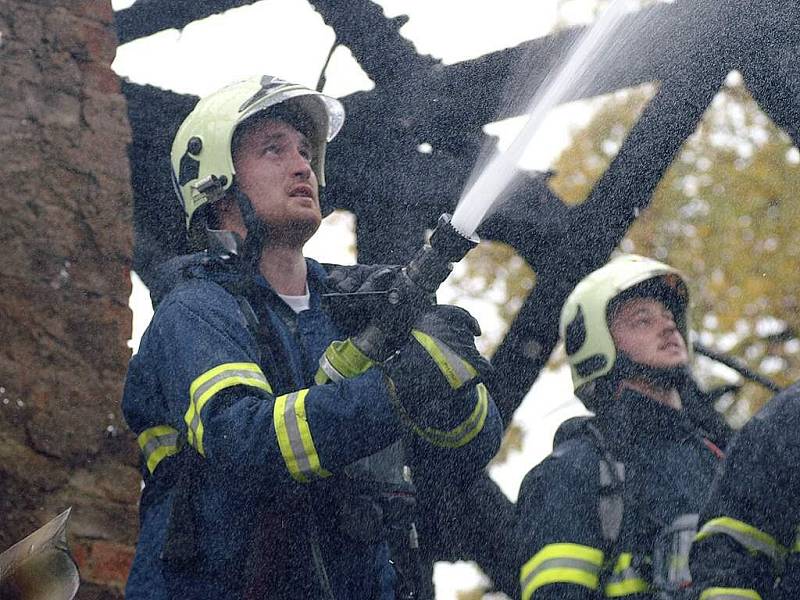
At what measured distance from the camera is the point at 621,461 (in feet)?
11.4

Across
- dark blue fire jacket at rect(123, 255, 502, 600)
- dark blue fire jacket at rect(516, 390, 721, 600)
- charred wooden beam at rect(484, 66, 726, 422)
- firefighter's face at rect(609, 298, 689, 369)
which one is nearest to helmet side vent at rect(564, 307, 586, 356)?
firefighter's face at rect(609, 298, 689, 369)

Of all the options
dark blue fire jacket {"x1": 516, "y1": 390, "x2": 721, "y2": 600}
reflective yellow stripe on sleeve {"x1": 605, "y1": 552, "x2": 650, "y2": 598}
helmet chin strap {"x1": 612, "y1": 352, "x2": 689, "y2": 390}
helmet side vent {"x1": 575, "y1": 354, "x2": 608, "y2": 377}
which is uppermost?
helmet side vent {"x1": 575, "y1": 354, "x2": 608, "y2": 377}

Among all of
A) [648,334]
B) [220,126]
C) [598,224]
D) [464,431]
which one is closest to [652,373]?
[648,334]

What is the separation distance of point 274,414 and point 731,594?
0.99 meters

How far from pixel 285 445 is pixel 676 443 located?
53.2 inches

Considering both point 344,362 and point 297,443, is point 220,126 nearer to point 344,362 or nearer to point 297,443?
point 344,362

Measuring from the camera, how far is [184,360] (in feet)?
9.88

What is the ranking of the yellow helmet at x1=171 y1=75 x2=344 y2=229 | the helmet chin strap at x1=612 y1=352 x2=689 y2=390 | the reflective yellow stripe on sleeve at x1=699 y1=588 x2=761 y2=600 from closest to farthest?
1. the reflective yellow stripe on sleeve at x1=699 y1=588 x2=761 y2=600
2. the yellow helmet at x1=171 y1=75 x2=344 y2=229
3. the helmet chin strap at x1=612 y1=352 x2=689 y2=390

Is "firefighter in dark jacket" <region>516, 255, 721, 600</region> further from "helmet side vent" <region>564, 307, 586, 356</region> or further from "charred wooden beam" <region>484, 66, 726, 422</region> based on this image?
"charred wooden beam" <region>484, 66, 726, 422</region>

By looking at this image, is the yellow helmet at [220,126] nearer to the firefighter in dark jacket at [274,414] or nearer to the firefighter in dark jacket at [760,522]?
the firefighter in dark jacket at [274,414]

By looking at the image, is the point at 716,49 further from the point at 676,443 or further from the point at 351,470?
the point at 351,470

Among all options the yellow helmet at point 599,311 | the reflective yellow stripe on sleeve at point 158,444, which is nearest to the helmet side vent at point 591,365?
the yellow helmet at point 599,311

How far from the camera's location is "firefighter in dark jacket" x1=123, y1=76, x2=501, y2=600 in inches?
110

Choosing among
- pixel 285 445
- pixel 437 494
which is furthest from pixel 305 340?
pixel 437 494
